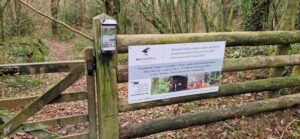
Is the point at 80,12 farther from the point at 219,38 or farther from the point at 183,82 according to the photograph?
the point at 183,82

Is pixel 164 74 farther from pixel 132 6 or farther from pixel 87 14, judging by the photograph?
pixel 87 14

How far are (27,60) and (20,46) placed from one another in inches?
35.0

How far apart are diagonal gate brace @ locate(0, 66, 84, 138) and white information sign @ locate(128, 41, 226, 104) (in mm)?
673

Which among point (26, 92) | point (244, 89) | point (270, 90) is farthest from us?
point (26, 92)

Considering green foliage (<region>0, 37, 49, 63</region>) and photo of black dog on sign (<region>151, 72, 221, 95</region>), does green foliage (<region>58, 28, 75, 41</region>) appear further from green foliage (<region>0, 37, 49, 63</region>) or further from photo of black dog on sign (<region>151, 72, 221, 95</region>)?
photo of black dog on sign (<region>151, 72, 221, 95</region>)

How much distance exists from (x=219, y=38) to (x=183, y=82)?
80 cm

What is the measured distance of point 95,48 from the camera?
3682 millimetres

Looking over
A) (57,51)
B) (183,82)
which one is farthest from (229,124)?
(57,51)

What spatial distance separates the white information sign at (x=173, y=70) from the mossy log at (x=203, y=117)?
0.38 metres

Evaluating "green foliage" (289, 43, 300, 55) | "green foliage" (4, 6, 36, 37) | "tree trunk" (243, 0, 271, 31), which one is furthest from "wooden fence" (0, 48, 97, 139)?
"green foliage" (4, 6, 36, 37)

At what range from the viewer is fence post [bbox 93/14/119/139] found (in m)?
3.67

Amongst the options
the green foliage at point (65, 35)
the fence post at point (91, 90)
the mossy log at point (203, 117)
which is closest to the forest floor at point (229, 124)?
the mossy log at point (203, 117)

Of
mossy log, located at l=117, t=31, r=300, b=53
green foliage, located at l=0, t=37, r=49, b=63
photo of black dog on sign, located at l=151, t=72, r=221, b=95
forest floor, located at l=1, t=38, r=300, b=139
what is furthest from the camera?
green foliage, located at l=0, t=37, r=49, b=63

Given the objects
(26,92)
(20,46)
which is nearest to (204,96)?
(26,92)
